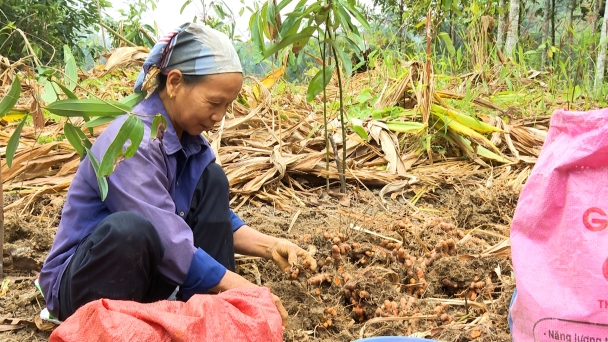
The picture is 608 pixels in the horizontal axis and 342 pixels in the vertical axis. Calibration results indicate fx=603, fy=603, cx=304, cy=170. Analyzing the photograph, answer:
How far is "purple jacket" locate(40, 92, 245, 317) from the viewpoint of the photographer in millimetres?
1623

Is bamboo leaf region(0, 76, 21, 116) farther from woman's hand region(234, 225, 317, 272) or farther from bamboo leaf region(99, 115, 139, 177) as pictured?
woman's hand region(234, 225, 317, 272)

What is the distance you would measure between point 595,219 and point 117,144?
0.92 metres

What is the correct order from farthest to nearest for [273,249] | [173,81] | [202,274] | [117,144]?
[273,249] → [173,81] → [202,274] → [117,144]

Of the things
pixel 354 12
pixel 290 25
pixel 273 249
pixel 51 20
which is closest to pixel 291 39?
pixel 290 25

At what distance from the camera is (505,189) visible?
290cm

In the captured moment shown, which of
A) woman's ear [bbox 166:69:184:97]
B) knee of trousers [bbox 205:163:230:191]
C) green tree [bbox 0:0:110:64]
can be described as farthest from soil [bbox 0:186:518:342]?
green tree [bbox 0:0:110:64]

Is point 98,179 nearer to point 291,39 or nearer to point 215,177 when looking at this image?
point 215,177

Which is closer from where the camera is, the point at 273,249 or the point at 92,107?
the point at 92,107

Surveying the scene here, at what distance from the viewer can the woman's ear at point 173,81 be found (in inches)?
69.9

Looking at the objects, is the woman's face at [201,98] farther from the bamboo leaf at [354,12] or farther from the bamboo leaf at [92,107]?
the bamboo leaf at [354,12]

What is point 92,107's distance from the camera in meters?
1.19

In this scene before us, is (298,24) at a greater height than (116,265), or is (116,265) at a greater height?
(298,24)

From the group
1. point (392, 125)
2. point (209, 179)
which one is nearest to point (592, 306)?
point (209, 179)

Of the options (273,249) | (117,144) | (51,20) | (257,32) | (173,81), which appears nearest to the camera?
(117,144)
